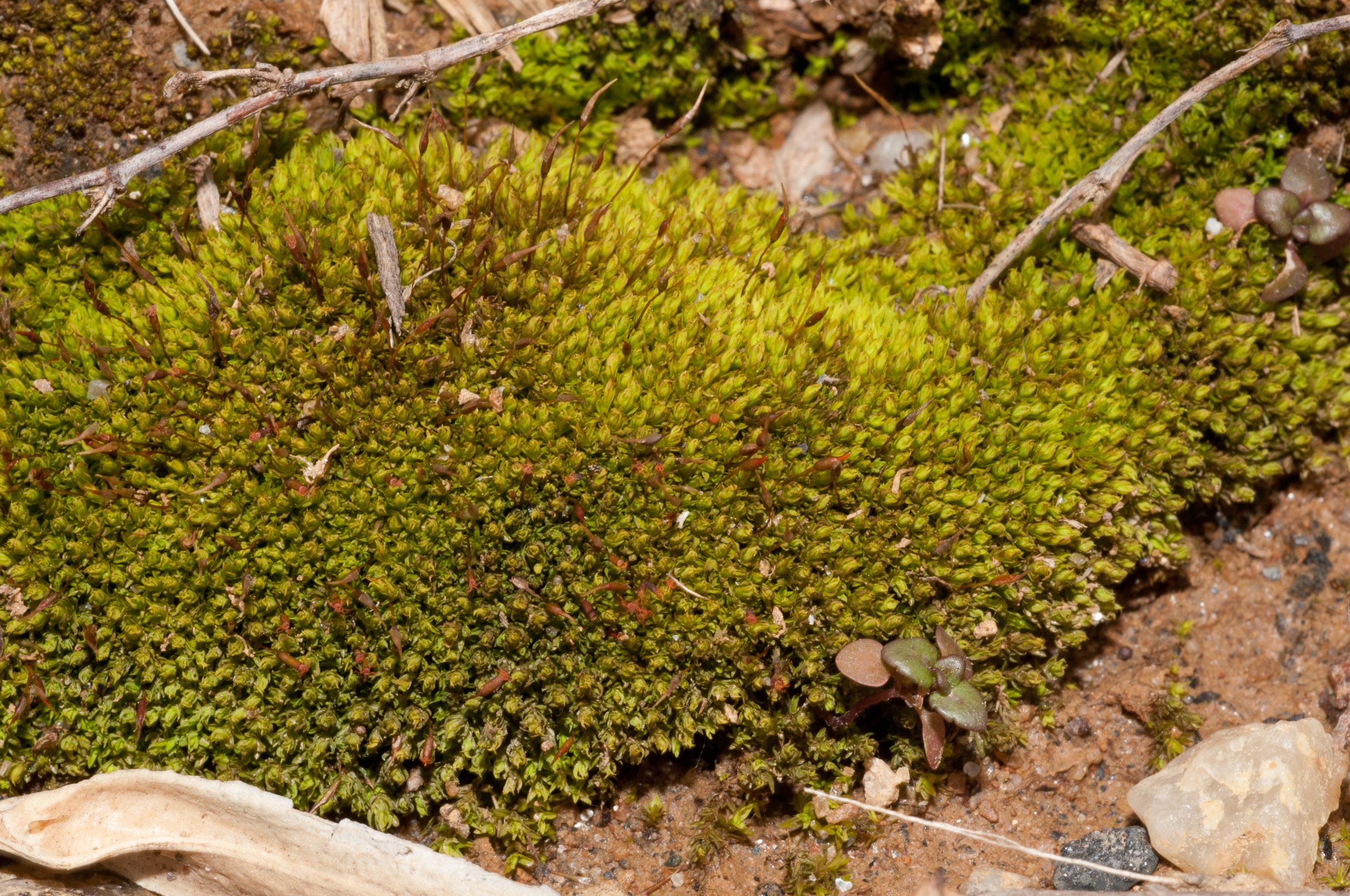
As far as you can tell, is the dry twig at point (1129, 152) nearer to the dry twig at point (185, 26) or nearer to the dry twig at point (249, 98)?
the dry twig at point (249, 98)

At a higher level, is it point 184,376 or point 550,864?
point 184,376

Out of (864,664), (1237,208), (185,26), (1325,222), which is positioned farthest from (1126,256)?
(185,26)

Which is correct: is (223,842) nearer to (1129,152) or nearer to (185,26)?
(185,26)

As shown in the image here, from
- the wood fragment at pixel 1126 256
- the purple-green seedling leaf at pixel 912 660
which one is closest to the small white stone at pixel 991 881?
the purple-green seedling leaf at pixel 912 660

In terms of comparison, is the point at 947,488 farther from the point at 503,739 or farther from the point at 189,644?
the point at 189,644

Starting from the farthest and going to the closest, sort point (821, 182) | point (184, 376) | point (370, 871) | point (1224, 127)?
point (821, 182) → point (1224, 127) → point (184, 376) → point (370, 871)

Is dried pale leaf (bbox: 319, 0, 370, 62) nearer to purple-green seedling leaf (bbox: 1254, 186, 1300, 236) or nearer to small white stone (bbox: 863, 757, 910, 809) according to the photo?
small white stone (bbox: 863, 757, 910, 809)

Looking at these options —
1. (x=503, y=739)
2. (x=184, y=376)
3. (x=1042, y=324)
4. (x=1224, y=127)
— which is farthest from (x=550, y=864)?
(x=1224, y=127)
